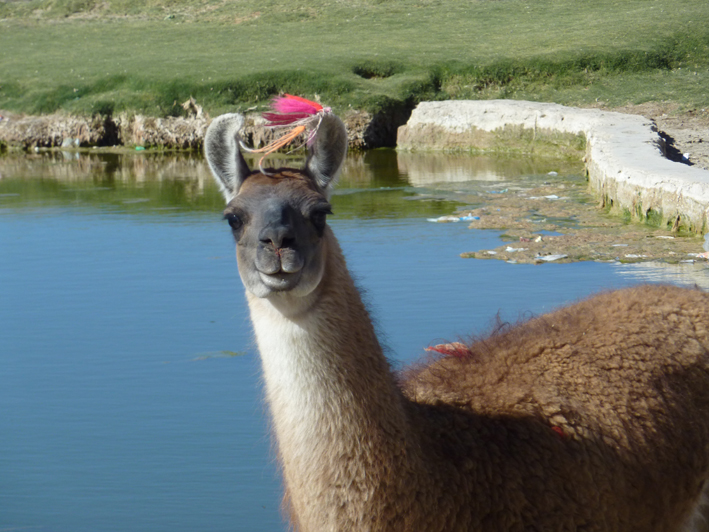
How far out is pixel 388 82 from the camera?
25047mm

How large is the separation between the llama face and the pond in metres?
0.58

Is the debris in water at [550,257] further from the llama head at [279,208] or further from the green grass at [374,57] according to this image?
the green grass at [374,57]

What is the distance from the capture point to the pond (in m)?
4.71

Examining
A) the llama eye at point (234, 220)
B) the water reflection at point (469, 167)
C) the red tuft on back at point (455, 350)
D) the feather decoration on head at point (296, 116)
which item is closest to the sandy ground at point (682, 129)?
the water reflection at point (469, 167)

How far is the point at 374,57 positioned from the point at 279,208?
87.0 ft

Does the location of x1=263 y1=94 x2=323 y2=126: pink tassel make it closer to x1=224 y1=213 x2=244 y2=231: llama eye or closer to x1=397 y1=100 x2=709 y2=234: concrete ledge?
x1=224 y1=213 x2=244 y2=231: llama eye

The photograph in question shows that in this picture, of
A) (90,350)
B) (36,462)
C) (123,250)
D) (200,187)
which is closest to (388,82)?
(200,187)

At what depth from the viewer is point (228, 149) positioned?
10.4 feet

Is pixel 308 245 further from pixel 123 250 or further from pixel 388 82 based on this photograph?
pixel 388 82

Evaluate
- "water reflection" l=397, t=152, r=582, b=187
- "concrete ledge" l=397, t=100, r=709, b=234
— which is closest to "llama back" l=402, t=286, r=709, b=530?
"concrete ledge" l=397, t=100, r=709, b=234

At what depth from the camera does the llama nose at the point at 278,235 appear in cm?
282

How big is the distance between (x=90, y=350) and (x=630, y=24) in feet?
95.1

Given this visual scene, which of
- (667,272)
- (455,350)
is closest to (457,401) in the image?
(455,350)

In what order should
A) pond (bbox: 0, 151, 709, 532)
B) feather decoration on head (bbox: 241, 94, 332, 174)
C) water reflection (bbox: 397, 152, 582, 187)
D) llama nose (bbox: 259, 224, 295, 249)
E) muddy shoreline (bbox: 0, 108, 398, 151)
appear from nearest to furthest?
1. llama nose (bbox: 259, 224, 295, 249)
2. feather decoration on head (bbox: 241, 94, 332, 174)
3. pond (bbox: 0, 151, 709, 532)
4. water reflection (bbox: 397, 152, 582, 187)
5. muddy shoreline (bbox: 0, 108, 398, 151)
